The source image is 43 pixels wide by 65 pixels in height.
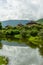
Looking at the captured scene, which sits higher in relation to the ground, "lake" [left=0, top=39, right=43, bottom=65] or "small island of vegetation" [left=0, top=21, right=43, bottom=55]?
"small island of vegetation" [left=0, top=21, right=43, bottom=55]

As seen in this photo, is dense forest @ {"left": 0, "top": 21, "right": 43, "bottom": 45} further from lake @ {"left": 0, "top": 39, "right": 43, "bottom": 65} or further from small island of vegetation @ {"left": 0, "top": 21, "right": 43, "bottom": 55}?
lake @ {"left": 0, "top": 39, "right": 43, "bottom": 65}

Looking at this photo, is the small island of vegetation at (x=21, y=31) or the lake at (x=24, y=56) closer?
the lake at (x=24, y=56)

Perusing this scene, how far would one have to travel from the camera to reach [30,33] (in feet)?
78.1

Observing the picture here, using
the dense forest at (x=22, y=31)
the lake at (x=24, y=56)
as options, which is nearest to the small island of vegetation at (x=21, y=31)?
the dense forest at (x=22, y=31)

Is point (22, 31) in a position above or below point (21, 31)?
below

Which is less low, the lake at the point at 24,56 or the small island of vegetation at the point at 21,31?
the small island of vegetation at the point at 21,31

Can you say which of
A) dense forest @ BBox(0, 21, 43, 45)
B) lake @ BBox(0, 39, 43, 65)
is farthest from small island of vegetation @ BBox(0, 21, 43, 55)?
lake @ BBox(0, 39, 43, 65)

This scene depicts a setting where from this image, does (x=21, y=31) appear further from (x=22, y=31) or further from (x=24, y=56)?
(x=24, y=56)

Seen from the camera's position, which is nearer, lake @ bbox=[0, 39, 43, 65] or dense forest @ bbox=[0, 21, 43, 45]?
lake @ bbox=[0, 39, 43, 65]

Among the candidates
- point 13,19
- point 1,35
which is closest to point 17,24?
point 13,19

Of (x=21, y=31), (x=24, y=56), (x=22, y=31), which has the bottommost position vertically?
(x=24, y=56)

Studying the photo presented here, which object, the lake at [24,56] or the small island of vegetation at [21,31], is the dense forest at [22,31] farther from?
the lake at [24,56]

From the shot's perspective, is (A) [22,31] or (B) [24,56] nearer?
(B) [24,56]

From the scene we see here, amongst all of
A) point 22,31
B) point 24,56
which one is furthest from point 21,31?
point 24,56
